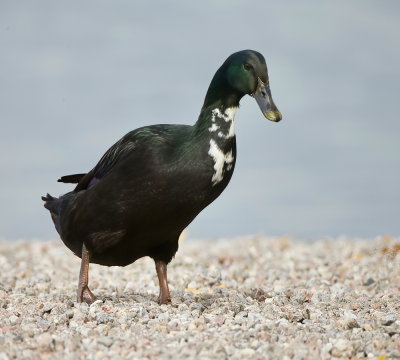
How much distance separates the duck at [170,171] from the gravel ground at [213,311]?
732 millimetres

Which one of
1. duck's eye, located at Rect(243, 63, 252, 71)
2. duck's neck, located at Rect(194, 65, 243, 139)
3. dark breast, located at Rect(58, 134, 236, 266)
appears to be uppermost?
duck's eye, located at Rect(243, 63, 252, 71)

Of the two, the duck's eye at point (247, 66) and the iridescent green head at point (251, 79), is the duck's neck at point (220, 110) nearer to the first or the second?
the iridescent green head at point (251, 79)

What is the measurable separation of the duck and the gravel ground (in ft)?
2.40

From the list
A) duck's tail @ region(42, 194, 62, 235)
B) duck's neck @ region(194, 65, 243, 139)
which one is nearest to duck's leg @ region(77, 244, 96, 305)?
duck's tail @ region(42, 194, 62, 235)

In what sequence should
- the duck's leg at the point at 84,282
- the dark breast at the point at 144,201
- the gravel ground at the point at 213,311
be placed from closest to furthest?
the gravel ground at the point at 213,311, the dark breast at the point at 144,201, the duck's leg at the point at 84,282

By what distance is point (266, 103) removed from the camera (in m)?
7.24

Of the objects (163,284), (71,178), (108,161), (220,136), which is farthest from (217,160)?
(71,178)

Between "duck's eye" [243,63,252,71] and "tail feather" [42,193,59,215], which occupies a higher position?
"duck's eye" [243,63,252,71]

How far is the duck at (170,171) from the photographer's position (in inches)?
280

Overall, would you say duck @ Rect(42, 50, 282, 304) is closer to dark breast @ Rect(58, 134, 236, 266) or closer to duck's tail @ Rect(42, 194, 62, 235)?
dark breast @ Rect(58, 134, 236, 266)

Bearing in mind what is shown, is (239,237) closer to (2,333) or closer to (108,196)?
(108,196)

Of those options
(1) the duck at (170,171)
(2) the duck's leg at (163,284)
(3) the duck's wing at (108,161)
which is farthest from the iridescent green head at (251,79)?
(2) the duck's leg at (163,284)

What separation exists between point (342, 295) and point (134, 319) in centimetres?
321

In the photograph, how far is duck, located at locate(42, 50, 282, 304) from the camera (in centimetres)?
711
